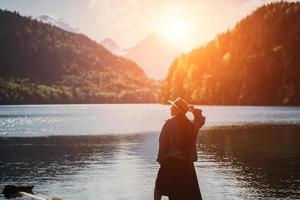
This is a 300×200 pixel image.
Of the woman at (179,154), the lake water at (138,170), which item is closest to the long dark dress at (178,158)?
the woman at (179,154)

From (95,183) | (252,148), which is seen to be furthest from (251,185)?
(252,148)

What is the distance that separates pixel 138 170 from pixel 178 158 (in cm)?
2557

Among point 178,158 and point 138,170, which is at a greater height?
point 178,158

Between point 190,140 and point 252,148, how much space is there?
141 feet

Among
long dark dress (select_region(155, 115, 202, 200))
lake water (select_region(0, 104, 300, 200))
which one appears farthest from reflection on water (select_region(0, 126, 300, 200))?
long dark dress (select_region(155, 115, 202, 200))

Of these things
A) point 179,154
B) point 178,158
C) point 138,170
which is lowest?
point 138,170

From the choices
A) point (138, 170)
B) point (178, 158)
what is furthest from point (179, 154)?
point (138, 170)

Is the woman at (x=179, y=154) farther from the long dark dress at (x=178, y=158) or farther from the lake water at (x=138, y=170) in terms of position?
the lake water at (x=138, y=170)

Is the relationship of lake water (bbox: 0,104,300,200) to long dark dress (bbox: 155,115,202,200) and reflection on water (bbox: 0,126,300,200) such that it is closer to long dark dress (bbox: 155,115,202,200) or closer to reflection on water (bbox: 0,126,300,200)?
reflection on water (bbox: 0,126,300,200)

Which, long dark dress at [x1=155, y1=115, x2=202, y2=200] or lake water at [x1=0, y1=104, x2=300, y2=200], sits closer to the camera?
long dark dress at [x1=155, y1=115, x2=202, y2=200]

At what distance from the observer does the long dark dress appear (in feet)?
51.5

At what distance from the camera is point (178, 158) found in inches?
617

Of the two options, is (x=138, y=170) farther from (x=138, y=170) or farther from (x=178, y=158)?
(x=178, y=158)

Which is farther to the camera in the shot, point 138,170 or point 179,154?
point 138,170
